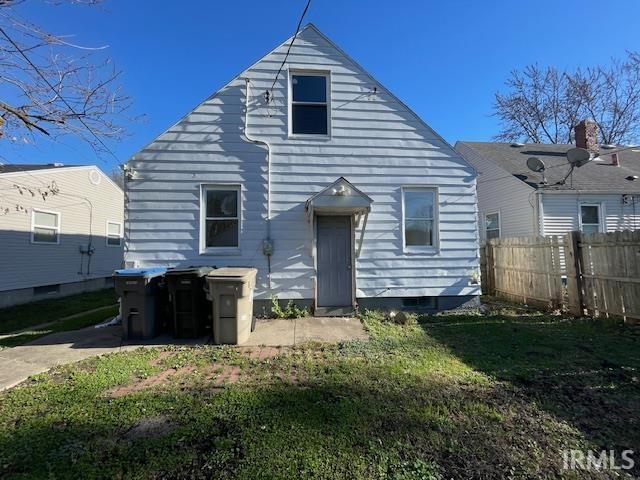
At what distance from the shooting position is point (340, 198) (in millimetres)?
7109

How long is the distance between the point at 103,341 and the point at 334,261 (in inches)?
187

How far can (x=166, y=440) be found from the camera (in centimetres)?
285

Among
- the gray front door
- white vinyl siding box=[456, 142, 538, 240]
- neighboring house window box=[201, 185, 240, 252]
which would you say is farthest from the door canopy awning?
white vinyl siding box=[456, 142, 538, 240]

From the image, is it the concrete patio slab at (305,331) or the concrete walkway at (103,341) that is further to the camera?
the concrete patio slab at (305,331)

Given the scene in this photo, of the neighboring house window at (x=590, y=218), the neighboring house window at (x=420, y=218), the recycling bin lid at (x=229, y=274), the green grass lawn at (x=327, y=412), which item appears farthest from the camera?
the neighboring house window at (x=590, y=218)

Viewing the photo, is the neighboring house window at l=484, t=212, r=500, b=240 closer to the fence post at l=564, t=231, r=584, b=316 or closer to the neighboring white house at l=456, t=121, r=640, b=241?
the neighboring white house at l=456, t=121, r=640, b=241

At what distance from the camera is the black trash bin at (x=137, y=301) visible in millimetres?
5844

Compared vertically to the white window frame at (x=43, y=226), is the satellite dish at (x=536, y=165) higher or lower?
higher

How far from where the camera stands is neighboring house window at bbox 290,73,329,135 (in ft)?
25.8

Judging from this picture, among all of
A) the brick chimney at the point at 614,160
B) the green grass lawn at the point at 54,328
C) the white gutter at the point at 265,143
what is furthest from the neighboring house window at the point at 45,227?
the brick chimney at the point at 614,160

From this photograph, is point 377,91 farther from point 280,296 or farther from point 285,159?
point 280,296

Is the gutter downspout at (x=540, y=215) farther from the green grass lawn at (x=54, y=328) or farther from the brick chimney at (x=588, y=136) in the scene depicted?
the green grass lawn at (x=54, y=328)

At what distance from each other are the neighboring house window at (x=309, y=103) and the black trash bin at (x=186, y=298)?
407 centimetres

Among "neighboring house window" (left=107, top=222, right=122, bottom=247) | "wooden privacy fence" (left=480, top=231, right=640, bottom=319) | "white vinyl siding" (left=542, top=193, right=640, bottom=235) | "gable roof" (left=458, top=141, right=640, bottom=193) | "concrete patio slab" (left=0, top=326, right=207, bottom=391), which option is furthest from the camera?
"neighboring house window" (left=107, top=222, right=122, bottom=247)
